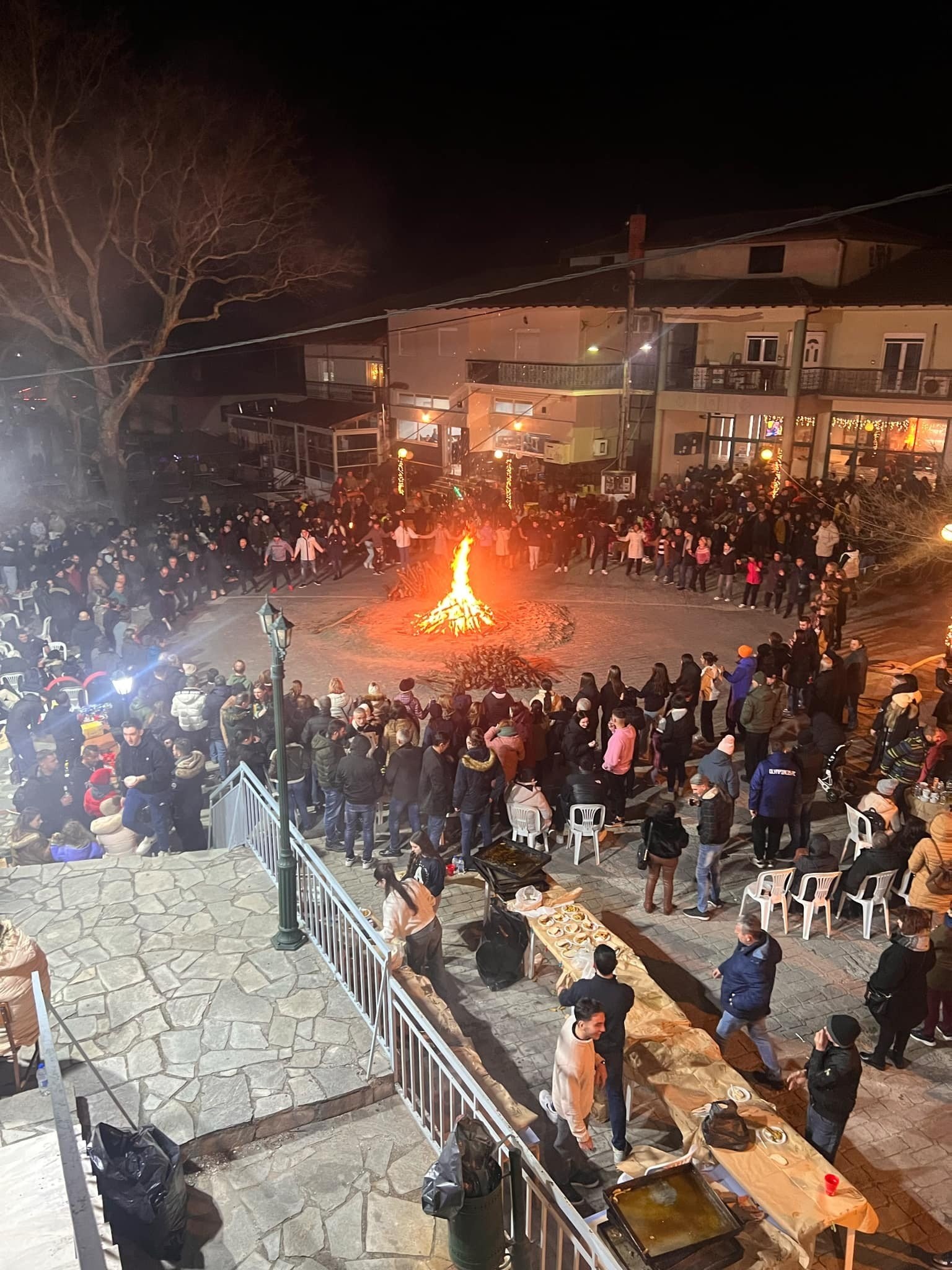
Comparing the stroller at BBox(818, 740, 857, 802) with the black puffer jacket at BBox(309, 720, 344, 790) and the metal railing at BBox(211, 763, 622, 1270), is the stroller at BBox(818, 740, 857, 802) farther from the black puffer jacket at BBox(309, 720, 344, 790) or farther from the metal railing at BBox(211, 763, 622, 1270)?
the metal railing at BBox(211, 763, 622, 1270)

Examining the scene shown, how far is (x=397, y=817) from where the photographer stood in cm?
1041

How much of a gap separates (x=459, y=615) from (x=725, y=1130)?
13.8 meters

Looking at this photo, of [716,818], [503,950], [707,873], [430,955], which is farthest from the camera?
[707,873]

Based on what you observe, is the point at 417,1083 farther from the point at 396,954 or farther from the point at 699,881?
the point at 699,881

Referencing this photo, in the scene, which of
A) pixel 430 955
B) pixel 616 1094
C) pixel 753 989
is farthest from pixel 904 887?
pixel 430 955

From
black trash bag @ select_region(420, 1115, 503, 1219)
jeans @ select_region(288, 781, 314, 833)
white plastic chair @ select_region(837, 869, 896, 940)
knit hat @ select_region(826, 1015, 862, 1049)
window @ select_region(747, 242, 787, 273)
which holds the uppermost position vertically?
window @ select_region(747, 242, 787, 273)

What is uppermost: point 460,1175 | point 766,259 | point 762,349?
point 766,259

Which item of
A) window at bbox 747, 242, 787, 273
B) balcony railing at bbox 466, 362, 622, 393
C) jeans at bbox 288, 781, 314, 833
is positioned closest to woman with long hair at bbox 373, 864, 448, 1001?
jeans at bbox 288, 781, 314, 833

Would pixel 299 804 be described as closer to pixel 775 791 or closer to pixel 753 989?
pixel 775 791

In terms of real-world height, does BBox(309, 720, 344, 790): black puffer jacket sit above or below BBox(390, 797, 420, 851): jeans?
above

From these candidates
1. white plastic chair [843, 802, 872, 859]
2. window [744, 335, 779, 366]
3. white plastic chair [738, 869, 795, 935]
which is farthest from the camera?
window [744, 335, 779, 366]

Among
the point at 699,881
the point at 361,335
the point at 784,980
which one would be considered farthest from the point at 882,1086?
the point at 361,335

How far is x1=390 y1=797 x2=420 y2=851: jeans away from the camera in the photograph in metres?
10.4

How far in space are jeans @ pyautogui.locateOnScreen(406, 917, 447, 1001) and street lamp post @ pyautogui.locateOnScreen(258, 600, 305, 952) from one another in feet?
3.95
